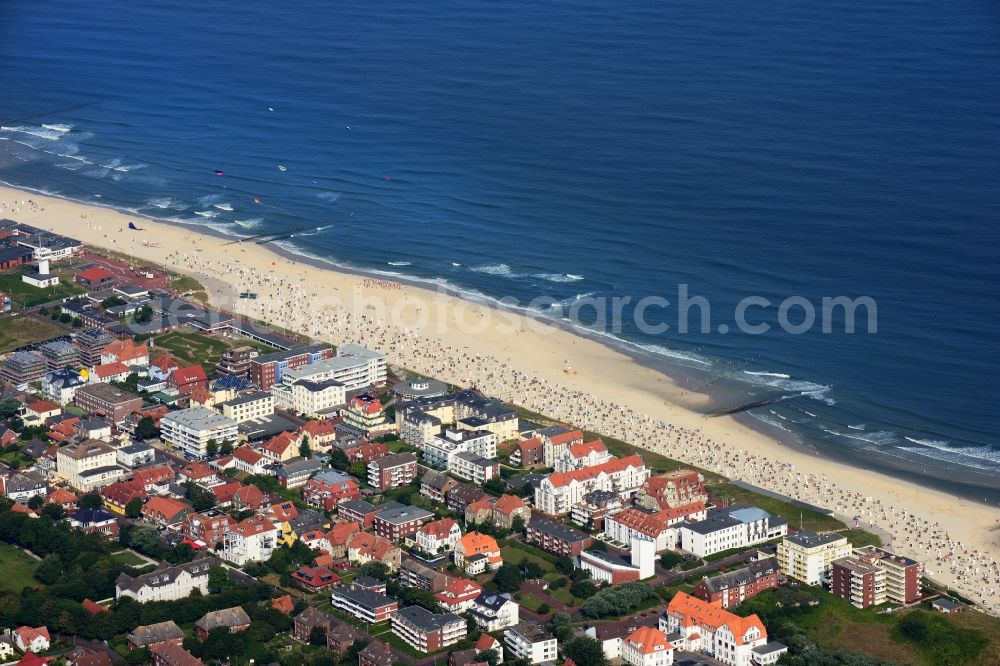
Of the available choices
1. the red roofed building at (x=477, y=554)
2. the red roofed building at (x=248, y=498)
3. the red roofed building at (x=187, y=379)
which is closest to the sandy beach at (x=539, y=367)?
the red roofed building at (x=187, y=379)

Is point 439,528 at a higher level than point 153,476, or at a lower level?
lower

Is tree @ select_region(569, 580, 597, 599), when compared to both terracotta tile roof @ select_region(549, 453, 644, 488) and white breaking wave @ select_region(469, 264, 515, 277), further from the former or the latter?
white breaking wave @ select_region(469, 264, 515, 277)

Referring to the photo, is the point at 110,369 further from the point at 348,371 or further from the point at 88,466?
the point at 348,371

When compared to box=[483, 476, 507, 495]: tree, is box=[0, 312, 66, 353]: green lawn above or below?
above

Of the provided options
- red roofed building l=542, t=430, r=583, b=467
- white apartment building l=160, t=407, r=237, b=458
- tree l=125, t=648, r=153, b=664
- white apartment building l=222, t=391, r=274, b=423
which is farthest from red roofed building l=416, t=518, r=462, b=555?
white apartment building l=222, t=391, r=274, b=423

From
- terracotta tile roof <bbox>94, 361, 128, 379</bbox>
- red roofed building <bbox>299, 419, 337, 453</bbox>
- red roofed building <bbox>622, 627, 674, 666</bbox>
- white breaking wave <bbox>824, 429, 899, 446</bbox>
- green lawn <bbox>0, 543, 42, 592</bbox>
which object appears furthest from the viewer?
terracotta tile roof <bbox>94, 361, 128, 379</bbox>

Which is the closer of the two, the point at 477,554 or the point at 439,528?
the point at 477,554

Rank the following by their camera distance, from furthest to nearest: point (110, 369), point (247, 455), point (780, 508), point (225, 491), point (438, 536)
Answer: point (110, 369) < point (247, 455) < point (780, 508) < point (225, 491) < point (438, 536)

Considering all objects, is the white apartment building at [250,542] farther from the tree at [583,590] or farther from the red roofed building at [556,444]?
the red roofed building at [556,444]

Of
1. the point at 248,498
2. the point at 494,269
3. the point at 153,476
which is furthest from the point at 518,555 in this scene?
the point at 494,269
